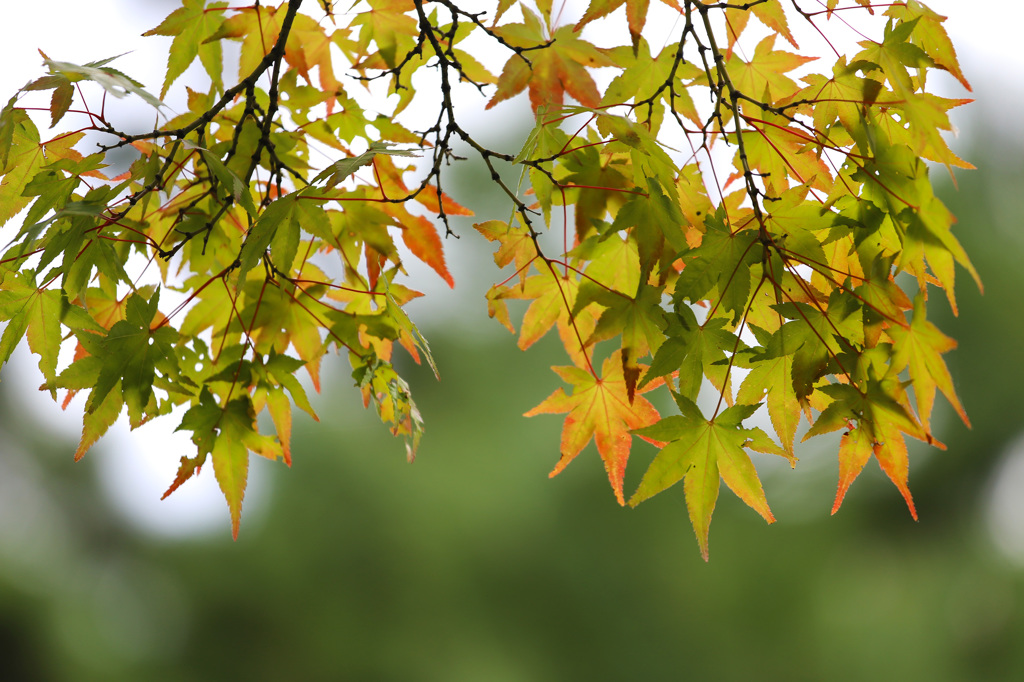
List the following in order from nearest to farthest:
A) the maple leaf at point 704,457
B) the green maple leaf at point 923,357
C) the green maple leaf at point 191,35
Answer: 1. the green maple leaf at point 923,357
2. the maple leaf at point 704,457
3. the green maple leaf at point 191,35

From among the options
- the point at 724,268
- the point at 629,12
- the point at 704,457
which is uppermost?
the point at 629,12

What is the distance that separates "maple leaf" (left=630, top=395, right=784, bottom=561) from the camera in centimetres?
54

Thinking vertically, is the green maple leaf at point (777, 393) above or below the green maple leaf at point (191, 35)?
below

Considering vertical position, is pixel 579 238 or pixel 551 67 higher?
pixel 551 67

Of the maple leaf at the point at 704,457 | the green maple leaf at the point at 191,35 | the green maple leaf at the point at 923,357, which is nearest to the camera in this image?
the green maple leaf at the point at 923,357

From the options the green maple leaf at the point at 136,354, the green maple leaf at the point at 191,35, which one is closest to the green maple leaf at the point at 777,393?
the green maple leaf at the point at 136,354

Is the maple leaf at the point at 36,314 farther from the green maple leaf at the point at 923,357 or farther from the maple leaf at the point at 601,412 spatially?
the green maple leaf at the point at 923,357

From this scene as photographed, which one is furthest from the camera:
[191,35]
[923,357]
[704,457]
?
[191,35]

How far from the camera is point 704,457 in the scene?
550 mm

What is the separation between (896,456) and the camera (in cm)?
50

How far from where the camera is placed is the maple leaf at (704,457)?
1.78ft

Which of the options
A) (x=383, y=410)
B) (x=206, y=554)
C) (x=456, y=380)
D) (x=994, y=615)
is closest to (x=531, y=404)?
(x=456, y=380)

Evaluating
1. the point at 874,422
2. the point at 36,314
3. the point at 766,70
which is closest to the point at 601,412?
the point at 874,422

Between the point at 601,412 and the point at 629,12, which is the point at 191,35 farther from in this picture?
the point at 601,412
